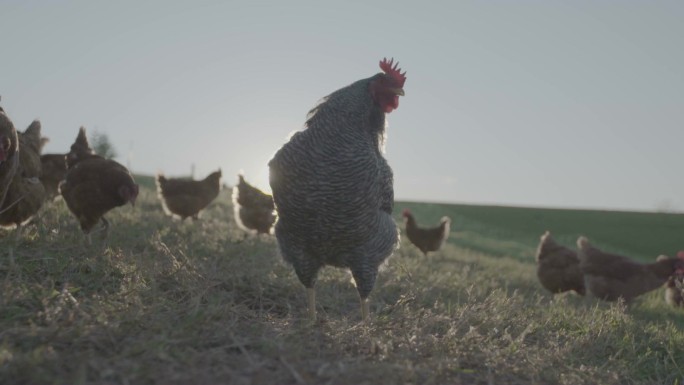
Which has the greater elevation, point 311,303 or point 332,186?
point 332,186

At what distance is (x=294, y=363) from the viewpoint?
11.2 ft

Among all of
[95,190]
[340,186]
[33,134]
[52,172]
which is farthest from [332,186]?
[52,172]

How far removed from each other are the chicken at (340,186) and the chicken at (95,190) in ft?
11.6

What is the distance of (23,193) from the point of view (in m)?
6.85

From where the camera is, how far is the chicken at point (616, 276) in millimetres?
10664

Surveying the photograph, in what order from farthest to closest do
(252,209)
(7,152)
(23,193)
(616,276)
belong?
(252,209) < (616,276) < (23,193) < (7,152)

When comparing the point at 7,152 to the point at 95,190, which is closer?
the point at 7,152

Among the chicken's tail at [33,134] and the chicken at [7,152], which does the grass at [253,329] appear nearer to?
the chicken at [7,152]

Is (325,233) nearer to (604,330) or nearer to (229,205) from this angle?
(604,330)

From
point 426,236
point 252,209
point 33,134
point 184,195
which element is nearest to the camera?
point 33,134

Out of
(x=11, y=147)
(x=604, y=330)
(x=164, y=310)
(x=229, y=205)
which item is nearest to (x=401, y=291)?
(x=604, y=330)

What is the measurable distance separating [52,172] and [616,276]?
418 inches

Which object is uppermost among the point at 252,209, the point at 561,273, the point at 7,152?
the point at 7,152

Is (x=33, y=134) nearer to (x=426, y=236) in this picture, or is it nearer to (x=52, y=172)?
(x=52, y=172)
